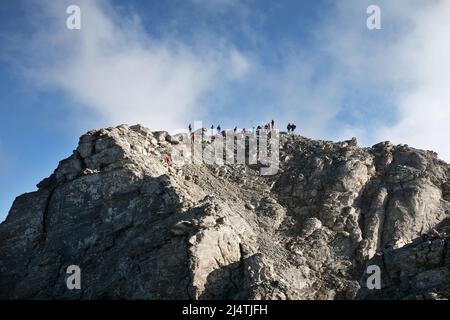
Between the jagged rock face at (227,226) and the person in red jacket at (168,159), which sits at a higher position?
the person in red jacket at (168,159)

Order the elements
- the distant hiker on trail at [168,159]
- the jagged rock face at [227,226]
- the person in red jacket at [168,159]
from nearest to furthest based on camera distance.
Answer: the jagged rock face at [227,226]
the distant hiker on trail at [168,159]
the person in red jacket at [168,159]

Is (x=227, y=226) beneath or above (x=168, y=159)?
beneath

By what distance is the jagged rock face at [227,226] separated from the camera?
39.7 m

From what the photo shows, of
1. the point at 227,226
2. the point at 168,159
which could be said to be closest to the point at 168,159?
the point at 168,159

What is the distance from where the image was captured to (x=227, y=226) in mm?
43656

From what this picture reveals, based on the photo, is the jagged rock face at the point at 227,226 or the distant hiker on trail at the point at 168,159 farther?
the distant hiker on trail at the point at 168,159

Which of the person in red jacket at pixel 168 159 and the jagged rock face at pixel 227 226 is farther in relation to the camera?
the person in red jacket at pixel 168 159

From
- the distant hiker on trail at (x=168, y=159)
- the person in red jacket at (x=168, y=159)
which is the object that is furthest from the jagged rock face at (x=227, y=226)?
the person in red jacket at (x=168, y=159)

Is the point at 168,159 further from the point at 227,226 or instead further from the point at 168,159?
the point at 227,226

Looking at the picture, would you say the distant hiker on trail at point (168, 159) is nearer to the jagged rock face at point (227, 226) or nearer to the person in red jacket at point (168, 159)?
the person in red jacket at point (168, 159)

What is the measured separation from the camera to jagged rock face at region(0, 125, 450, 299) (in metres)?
39.7

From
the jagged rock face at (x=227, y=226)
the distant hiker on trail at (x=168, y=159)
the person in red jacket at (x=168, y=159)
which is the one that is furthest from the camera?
the person in red jacket at (x=168, y=159)
